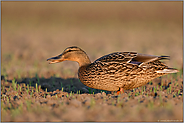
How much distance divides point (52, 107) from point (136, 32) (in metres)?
13.6

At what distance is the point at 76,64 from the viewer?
361 inches

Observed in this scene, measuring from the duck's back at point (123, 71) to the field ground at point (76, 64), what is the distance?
284 mm

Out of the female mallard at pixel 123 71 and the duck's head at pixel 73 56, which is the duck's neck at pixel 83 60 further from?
the female mallard at pixel 123 71

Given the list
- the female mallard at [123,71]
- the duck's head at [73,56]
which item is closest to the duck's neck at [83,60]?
the duck's head at [73,56]

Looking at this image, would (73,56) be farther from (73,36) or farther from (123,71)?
(73,36)

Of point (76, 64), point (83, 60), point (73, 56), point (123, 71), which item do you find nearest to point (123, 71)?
point (123, 71)

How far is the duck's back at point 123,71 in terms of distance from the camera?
4.73 metres

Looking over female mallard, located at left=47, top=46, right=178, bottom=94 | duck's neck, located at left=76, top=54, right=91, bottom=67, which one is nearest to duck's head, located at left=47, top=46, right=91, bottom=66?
duck's neck, located at left=76, top=54, right=91, bottom=67

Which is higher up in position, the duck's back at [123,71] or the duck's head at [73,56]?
the duck's head at [73,56]

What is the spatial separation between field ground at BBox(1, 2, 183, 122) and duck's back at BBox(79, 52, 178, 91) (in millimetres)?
284

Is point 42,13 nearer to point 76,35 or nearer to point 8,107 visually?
point 76,35

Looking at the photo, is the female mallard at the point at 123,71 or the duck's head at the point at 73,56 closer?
the female mallard at the point at 123,71

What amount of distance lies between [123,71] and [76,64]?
15.2 feet

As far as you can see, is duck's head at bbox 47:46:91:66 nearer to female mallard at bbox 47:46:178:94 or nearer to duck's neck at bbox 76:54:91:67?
duck's neck at bbox 76:54:91:67
